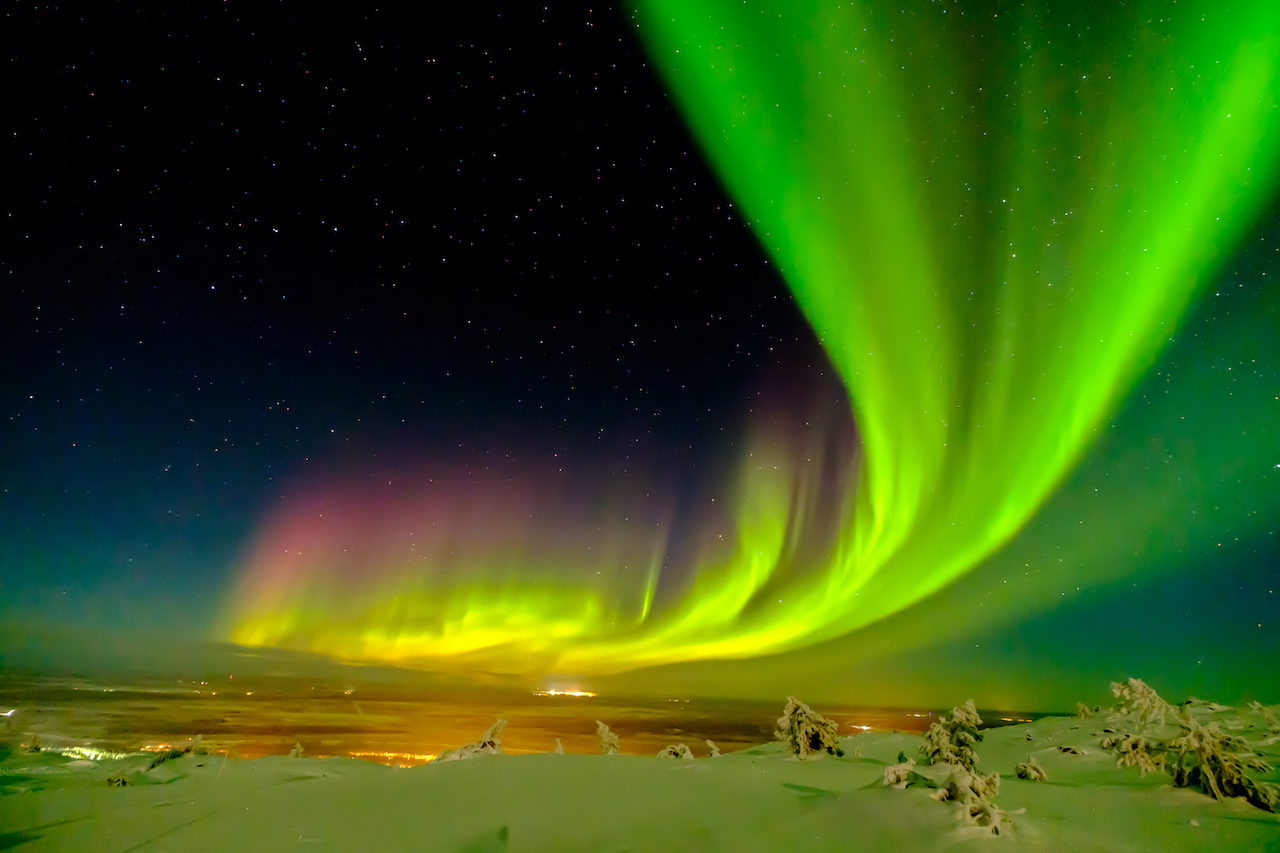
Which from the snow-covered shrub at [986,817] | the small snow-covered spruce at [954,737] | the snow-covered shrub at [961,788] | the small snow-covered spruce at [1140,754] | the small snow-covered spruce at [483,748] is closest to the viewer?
the snow-covered shrub at [986,817]

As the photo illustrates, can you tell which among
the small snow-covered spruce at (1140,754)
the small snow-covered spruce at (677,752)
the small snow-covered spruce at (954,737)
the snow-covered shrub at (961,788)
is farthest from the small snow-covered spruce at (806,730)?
the snow-covered shrub at (961,788)

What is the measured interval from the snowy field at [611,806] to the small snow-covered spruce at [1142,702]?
144 cm

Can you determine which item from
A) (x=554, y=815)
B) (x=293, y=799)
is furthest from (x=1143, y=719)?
(x=293, y=799)

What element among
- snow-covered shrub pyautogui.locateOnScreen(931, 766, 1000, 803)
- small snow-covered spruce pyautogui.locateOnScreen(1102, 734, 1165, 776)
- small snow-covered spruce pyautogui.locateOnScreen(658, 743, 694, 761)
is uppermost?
snow-covered shrub pyautogui.locateOnScreen(931, 766, 1000, 803)

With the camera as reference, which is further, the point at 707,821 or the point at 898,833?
the point at 707,821

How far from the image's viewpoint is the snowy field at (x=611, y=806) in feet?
18.9

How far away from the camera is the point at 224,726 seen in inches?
1730

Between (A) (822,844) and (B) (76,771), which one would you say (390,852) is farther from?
(B) (76,771)

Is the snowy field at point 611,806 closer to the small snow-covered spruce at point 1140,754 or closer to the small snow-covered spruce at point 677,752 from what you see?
the small snow-covered spruce at point 1140,754

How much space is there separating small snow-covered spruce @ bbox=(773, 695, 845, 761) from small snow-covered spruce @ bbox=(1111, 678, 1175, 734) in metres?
5.64

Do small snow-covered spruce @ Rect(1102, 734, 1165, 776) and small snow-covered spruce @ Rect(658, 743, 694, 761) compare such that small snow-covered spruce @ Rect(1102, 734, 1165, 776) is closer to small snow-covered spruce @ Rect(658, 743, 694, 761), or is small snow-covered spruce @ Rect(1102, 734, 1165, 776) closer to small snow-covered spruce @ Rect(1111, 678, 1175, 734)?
small snow-covered spruce @ Rect(1111, 678, 1175, 734)

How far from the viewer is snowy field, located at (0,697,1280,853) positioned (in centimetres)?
577

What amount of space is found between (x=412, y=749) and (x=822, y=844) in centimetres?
3890

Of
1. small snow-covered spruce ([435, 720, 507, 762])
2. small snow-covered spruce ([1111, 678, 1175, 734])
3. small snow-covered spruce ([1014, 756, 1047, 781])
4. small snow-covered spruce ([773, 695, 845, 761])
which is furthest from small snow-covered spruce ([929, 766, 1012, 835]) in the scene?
small snow-covered spruce ([1111, 678, 1175, 734])
